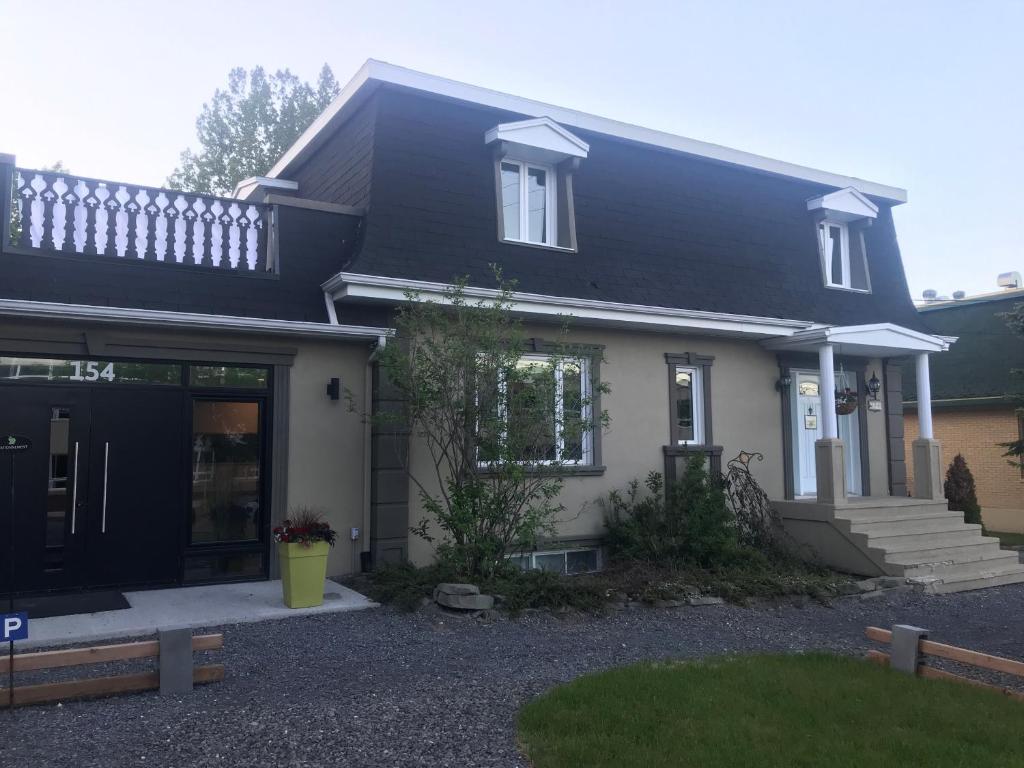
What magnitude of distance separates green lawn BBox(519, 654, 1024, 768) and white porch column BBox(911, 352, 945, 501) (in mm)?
6846

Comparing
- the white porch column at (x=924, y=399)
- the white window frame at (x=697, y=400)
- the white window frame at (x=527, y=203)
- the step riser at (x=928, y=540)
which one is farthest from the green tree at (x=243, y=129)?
the step riser at (x=928, y=540)

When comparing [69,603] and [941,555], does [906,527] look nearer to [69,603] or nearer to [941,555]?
[941,555]

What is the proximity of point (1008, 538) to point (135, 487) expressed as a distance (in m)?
15.3

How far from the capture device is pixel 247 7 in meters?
12.6

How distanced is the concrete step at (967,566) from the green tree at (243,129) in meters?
21.8

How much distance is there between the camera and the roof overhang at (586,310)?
29.1ft

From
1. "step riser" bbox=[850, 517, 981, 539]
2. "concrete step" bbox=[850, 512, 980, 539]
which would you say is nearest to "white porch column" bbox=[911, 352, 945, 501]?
"concrete step" bbox=[850, 512, 980, 539]

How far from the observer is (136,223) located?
857cm

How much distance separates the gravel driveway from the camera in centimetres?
444

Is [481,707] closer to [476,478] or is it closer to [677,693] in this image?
[677,693]

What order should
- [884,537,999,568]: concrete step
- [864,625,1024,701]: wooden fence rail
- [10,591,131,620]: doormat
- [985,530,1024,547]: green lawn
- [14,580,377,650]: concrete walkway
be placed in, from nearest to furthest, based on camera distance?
[864,625,1024,701]: wooden fence rail < [14,580,377,650]: concrete walkway < [10,591,131,620]: doormat < [884,537,999,568]: concrete step < [985,530,1024,547]: green lawn

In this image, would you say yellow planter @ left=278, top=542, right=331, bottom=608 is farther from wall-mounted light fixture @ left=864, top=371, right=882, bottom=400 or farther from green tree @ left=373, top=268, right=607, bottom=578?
wall-mounted light fixture @ left=864, top=371, right=882, bottom=400

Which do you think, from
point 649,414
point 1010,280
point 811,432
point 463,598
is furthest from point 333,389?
point 1010,280

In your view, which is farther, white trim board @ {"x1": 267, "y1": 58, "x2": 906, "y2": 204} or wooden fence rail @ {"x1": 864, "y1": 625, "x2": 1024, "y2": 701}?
white trim board @ {"x1": 267, "y1": 58, "x2": 906, "y2": 204}
